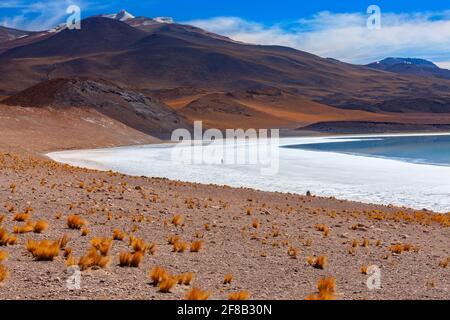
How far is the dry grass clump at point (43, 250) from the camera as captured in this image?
25.7 ft

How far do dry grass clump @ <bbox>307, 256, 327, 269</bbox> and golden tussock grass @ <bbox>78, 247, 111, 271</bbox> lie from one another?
3.21 meters

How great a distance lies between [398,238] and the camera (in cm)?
1221

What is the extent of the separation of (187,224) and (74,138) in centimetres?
4044

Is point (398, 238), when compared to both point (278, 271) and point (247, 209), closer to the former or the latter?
point (247, 209)

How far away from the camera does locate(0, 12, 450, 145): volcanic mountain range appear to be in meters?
72.6

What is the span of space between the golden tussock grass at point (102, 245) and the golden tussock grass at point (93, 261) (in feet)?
1.25

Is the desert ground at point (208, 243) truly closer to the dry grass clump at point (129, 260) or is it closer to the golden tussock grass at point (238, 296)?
the dry grass clump at point (129, 260)

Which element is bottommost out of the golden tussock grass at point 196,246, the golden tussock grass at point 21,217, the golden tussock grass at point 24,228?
the golden tussock grass at point 196,246

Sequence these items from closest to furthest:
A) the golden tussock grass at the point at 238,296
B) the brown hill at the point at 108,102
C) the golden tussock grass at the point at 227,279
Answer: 1. the golden tussock grass at the point at 238,296
2. the golden tussock grass at the point at 227,279
3. the brown hill at the point at 108,102

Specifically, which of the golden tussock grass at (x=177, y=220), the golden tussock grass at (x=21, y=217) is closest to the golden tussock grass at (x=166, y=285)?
the golden tussock grass at (x=21, y=217)

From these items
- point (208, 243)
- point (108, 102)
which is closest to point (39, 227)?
point (208, 243)

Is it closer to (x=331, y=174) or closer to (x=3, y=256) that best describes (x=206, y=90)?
(x=331, y=174)
